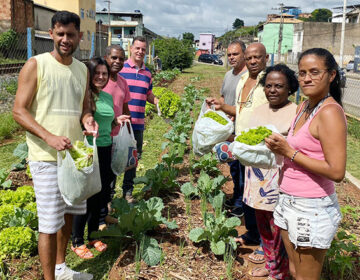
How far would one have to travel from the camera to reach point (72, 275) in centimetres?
284

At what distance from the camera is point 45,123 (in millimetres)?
2463

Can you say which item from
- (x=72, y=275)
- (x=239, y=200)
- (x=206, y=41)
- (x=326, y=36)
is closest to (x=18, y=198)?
(x=72, y=275)

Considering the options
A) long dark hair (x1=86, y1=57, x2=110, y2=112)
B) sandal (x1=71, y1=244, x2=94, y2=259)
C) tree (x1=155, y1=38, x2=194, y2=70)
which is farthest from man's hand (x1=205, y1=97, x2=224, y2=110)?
tree (x1=155, y1=38, x2=194, y2=70)

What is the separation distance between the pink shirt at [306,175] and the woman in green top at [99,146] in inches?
74.2

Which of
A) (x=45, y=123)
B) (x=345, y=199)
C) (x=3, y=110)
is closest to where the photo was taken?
(x=45, y=123)

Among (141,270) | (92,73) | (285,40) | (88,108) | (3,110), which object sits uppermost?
(285,40)

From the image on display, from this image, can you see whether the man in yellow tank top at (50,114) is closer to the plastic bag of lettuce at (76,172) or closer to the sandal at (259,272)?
the plastic bag of lettuce at (76,172)

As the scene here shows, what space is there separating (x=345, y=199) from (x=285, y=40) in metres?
65.3

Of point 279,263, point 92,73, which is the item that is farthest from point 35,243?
point 279,263

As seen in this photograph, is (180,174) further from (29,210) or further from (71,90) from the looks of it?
(71,90)

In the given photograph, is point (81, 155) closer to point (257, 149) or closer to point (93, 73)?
point (93, 73)

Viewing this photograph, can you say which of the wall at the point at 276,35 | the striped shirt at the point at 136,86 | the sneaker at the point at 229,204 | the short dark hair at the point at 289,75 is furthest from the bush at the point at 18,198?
the wall at the point at 276,35

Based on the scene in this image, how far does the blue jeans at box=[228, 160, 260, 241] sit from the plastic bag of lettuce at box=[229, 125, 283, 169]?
1.18 metres

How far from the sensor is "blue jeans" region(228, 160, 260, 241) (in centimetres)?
348
